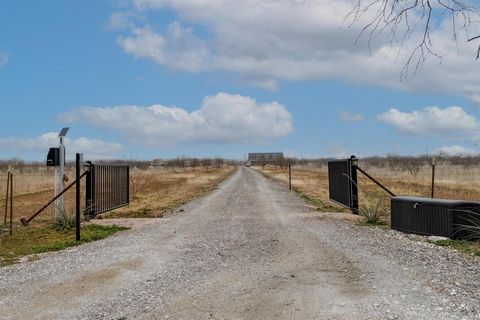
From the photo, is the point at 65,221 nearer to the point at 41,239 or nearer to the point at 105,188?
the point at 41,239

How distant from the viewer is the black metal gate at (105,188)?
61.9ft

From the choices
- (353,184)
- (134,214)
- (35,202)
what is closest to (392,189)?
(353,184)

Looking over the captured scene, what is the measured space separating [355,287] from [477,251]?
4712 millimetres

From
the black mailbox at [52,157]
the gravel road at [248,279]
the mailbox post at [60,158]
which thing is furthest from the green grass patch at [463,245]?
the black mailbox at [52,157]

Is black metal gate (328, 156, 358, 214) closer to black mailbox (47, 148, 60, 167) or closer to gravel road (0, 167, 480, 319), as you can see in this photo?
gravel road (0, 167, 480, 319)

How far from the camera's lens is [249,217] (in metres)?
18.4

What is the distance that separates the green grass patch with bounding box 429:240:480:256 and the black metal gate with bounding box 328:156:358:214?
7395 millimetres

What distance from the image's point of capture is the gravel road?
6.71m

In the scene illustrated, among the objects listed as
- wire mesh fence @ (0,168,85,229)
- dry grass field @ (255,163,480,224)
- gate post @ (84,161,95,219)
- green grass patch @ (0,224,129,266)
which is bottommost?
wire mesh fence @ (0,168,85,229)

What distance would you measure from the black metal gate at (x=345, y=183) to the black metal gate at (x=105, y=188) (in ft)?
29.0

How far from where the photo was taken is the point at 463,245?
12.1m

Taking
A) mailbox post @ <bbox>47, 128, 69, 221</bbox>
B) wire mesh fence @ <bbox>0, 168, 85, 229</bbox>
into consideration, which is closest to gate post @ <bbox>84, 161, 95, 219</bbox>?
Answer: wire mesh fence @ <bbox>0, 168, 85, 229</bbox>

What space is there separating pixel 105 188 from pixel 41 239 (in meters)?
6.25

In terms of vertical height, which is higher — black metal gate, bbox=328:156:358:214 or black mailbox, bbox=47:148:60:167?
black mailbox, bbox=47:148:60:167
